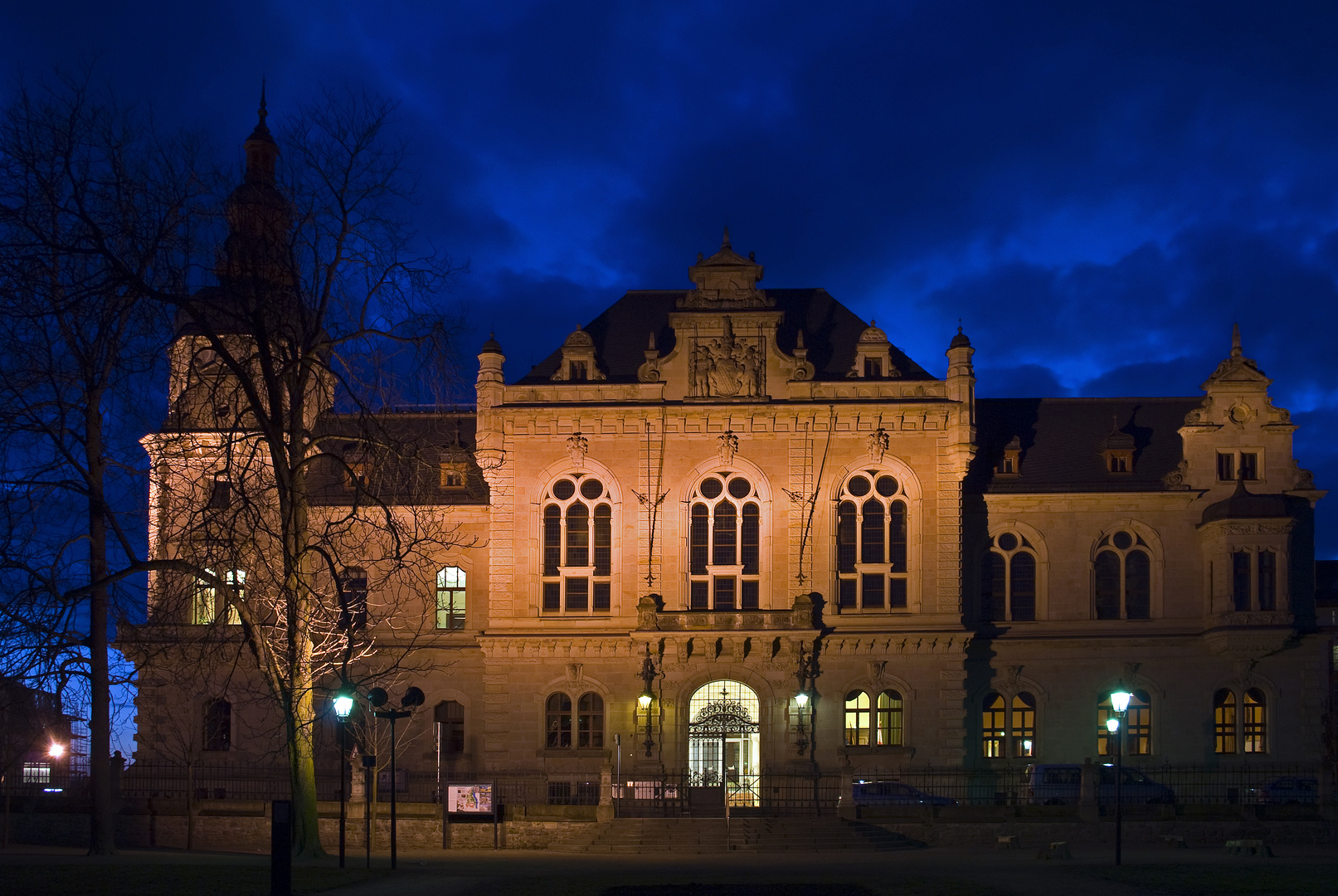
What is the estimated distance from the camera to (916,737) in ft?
154

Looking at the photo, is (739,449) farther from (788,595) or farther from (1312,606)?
(1312,606)

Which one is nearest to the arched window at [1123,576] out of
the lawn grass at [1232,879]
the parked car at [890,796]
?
the parked car at [890,796]

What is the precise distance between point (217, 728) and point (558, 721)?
1152 cm

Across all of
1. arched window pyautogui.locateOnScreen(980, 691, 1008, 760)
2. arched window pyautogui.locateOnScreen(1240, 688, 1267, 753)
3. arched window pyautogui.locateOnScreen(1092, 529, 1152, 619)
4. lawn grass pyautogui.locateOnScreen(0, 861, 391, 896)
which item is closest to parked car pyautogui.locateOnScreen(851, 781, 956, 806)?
arched window pyautogui.locateOnScreen(980, 691, 1008, 760)

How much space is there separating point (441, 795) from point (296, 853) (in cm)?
1030

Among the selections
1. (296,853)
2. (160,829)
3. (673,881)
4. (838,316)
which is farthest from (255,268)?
(838,316)

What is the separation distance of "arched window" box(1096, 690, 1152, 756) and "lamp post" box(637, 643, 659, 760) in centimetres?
1516

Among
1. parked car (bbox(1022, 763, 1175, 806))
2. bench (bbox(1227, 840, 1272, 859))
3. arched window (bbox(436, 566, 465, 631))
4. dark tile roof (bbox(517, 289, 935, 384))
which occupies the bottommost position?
bench (bbox(1227, 840, 1272, 859))

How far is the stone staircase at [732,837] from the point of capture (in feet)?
117

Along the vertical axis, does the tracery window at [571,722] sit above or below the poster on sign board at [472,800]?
above

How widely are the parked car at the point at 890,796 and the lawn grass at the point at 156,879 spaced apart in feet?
53.2

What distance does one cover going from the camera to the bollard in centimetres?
2208

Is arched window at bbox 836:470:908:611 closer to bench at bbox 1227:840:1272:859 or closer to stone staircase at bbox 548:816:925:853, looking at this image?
stone staircase at bbox 548:816:925:853

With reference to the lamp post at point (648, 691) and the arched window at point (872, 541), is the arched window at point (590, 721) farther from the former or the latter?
the arched window at point (872, 541)
